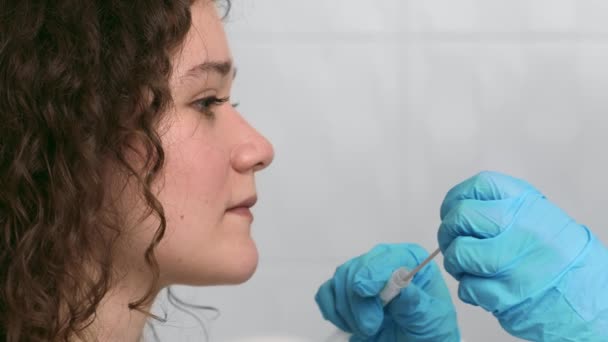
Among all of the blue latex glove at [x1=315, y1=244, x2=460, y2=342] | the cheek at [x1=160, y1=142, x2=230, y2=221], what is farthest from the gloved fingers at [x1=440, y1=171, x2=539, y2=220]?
the cheek at [x1=160, y1=142, x2=230, y2=221]

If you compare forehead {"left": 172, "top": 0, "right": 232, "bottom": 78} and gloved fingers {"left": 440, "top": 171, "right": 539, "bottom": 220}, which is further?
gloved fingers {"left": 440, "top": 171, "right": 539, "bottom": 220}

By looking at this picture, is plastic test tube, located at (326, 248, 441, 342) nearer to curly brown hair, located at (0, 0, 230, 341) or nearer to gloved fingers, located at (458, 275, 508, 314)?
gloved fingers, located at (458, 275, 508, 314)

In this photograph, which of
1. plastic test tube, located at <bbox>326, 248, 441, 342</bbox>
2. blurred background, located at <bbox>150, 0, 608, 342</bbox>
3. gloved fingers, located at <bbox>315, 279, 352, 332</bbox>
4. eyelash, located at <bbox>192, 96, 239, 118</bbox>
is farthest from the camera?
blurred background, located at <bbox>150, 0, 608, 342</bbox>

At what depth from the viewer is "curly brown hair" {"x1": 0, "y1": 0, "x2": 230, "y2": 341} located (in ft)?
4.01

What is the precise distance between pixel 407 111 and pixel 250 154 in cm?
Result: 76

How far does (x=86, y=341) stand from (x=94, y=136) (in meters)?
0.29

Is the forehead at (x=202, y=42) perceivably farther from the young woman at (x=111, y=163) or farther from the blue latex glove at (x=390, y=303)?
the blue latex glove at (x=390, y=303)

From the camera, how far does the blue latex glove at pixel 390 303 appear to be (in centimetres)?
161

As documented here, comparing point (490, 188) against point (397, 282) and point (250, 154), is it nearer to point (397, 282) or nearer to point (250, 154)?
point (397, 282)

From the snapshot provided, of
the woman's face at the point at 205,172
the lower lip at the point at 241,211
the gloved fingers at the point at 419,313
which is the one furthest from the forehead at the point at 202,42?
the gloved fingers at the point at 419,313

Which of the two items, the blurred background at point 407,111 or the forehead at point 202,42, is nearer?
the forehead at point 202,42

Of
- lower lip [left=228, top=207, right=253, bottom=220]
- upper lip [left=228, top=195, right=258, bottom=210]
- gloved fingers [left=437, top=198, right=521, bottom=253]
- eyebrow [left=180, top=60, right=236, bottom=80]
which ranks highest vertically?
eyebrow [left=180, top=60, right=236, bottom=80]

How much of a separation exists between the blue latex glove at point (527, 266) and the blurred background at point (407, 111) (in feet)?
2.14

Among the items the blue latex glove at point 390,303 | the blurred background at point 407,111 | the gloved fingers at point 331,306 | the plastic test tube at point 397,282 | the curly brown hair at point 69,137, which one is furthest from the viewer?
the blurred background at point 407,111
